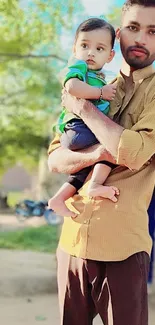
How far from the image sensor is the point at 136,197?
5.49ft

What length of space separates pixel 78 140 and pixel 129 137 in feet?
0.61

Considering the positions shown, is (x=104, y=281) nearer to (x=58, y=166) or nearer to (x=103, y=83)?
(x=58, y=166)

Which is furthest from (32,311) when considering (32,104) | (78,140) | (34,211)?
(34,211)

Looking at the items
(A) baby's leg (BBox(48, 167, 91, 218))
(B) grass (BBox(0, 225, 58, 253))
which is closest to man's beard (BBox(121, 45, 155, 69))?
(A) baby's leg (BBox(48, 167, 91, 218))

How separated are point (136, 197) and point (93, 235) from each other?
0.51 ft

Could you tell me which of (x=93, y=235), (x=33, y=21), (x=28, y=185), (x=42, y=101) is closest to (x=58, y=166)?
(x=93, y=235)

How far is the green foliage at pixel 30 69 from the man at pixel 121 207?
9.51 ft

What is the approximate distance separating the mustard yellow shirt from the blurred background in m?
0.20

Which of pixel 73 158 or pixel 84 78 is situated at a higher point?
pixel 84 78

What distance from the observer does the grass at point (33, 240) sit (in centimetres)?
814

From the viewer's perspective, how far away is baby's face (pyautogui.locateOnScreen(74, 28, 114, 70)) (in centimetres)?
175

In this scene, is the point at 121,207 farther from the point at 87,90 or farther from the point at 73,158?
the point at 87,90

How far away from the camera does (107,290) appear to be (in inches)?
65.6

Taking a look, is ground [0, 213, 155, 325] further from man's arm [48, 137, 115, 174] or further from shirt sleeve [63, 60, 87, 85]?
shirt sleeve [63, 60, 87, 85]
